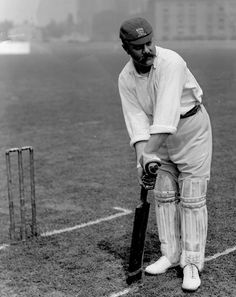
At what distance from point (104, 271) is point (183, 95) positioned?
5.41 feet

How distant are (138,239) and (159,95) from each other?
117 centimetres

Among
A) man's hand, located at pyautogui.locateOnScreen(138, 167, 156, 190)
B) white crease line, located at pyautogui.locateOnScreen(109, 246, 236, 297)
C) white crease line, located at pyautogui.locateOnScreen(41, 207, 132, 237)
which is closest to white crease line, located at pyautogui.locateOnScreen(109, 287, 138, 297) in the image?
white crease line, located at pyautogui.locateOnScreen(109, 246, 236, 297)

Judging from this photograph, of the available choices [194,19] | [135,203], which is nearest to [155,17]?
[194,19]

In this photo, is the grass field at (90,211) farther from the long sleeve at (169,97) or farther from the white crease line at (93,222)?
the long sleeve at (169,97)

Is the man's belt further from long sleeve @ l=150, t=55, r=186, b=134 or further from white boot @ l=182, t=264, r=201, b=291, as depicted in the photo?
white boot @ l=182, t=264, r=201, b=291

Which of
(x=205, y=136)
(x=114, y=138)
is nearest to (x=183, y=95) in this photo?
(x=205, y=136)

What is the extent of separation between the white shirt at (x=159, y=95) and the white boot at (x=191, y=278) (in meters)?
1.09

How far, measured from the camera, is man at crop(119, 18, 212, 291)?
423cm

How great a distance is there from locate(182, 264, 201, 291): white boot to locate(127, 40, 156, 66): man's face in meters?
1.63

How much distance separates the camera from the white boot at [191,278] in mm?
4504

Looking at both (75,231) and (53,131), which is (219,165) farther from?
(53,131)

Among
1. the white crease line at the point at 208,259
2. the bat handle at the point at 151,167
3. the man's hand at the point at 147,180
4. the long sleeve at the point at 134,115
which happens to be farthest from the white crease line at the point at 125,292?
the long sleeve at the point at 134,115

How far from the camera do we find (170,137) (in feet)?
14.8

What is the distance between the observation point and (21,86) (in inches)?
1128
